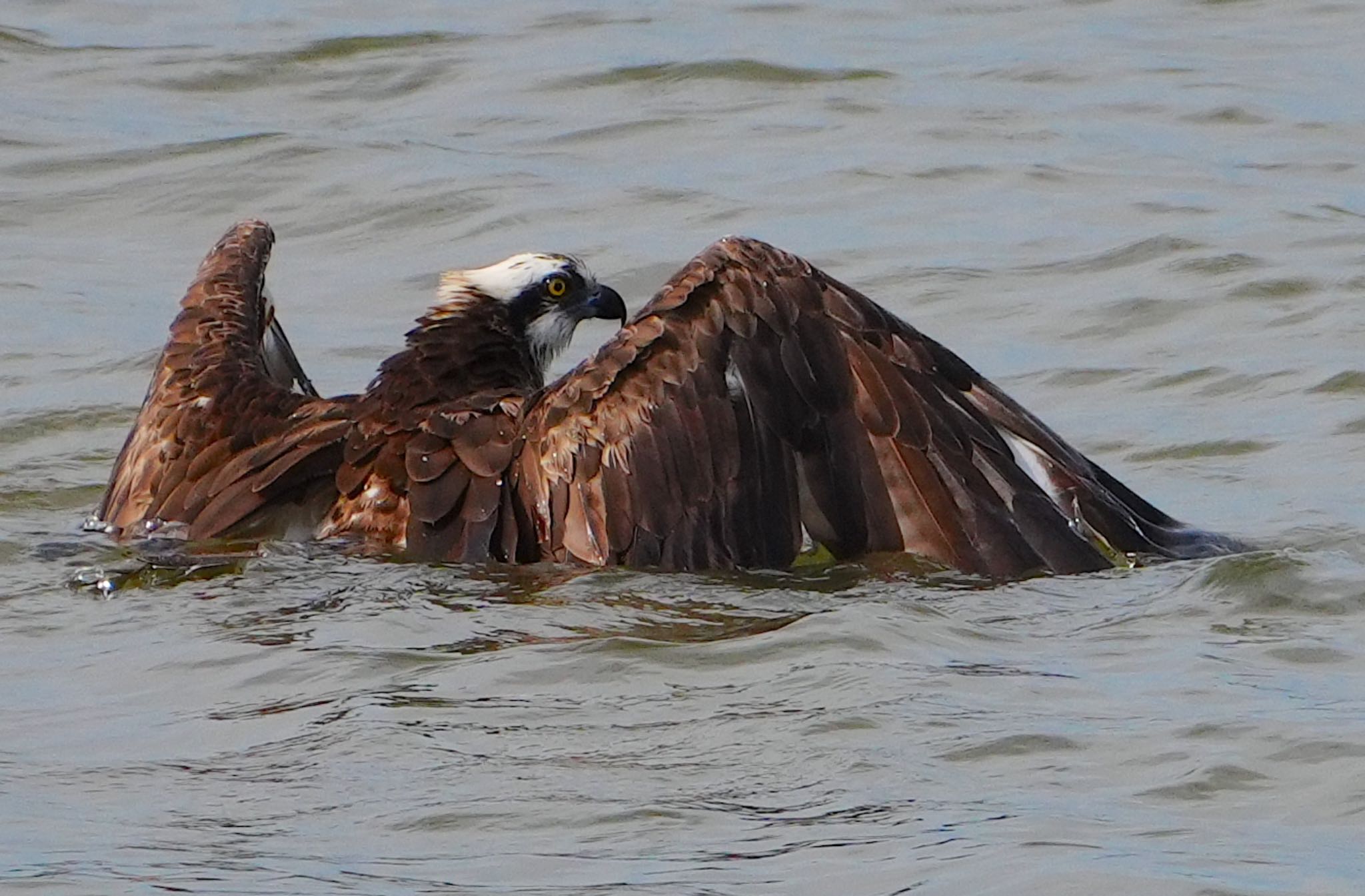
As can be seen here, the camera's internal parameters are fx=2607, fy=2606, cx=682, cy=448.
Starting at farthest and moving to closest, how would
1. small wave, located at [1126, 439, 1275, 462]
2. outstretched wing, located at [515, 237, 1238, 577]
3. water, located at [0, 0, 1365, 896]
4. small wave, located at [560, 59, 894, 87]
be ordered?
small wave, located at [560, 59, 894, 87], small wave, located at [1126, 439, 1275, 462], outstretched wing, located at [515, 237, 1238, 577], water, located at [0, 0, 1365, 896]

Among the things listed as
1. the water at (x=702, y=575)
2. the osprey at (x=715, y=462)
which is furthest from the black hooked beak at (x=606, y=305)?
the water at (x=702, y=575)

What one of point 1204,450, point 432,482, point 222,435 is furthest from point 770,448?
point 1204,450

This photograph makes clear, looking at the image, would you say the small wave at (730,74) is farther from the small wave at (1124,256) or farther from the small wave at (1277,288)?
the small wave at (1277,288)

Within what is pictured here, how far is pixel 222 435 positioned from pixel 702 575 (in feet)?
5.48

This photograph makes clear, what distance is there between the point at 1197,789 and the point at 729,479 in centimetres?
204

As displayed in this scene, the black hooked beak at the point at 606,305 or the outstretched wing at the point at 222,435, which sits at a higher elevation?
the black hooked beak at the point at 606,305

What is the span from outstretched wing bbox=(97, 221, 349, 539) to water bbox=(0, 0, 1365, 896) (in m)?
0.24

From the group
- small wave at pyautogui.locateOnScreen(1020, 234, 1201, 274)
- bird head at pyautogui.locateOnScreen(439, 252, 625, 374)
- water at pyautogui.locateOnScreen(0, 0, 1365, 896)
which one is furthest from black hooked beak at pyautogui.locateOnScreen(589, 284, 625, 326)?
small wave at pyautogui.locateOnScreen(1020, 234, 1201, 274)

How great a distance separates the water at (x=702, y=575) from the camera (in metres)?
5.38

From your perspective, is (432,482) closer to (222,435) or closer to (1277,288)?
(222,435)

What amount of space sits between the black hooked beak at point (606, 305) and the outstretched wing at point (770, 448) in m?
1.27

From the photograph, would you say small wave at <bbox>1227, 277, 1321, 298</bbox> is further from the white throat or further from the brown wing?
the brown wing

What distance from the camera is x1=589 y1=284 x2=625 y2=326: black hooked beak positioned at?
343 inches

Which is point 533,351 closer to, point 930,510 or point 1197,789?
point 930,510
